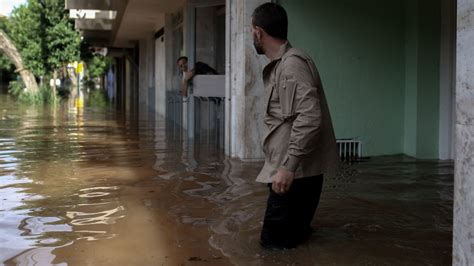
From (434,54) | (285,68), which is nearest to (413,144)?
(434,54)

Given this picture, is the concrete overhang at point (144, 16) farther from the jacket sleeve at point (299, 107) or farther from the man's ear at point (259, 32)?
the jacket sleeve at point (299, 107)

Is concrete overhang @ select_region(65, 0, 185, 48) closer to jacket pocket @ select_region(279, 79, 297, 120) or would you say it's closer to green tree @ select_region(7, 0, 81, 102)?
green tree @ select_region(7, 0, 81, 102)

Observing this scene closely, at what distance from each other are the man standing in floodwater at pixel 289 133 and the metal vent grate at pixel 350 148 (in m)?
4.74

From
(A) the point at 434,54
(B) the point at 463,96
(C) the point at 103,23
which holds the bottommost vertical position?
(B) the point at 463,96

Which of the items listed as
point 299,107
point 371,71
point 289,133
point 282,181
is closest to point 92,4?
point 371,71

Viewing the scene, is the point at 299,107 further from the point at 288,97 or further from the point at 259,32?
the point at 259,32

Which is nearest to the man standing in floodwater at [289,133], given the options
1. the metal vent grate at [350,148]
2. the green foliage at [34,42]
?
the metal vent grate at [350,148]

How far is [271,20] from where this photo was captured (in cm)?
427

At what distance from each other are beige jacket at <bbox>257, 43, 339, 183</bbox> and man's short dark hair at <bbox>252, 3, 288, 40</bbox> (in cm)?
13

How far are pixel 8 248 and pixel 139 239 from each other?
0.97 metres

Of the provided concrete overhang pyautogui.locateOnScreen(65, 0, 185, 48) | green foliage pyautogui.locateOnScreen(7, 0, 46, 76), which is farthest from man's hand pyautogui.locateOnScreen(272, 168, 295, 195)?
green foliage pyautogui.locateOnScreen(7, 0, 46, 76)

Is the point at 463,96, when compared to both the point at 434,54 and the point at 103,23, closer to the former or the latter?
the point at 434,54

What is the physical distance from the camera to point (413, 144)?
30.3 feet

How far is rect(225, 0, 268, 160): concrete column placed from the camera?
28.4ft
